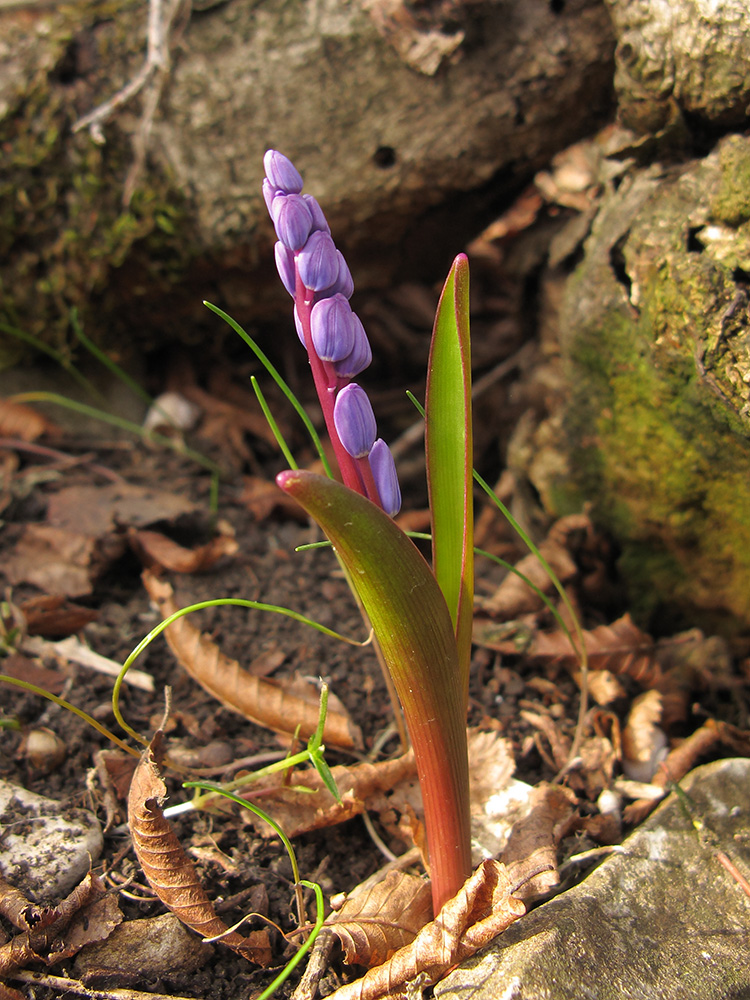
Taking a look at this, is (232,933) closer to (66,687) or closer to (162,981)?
(162,981)

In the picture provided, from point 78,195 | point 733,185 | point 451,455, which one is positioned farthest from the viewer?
point 78,195

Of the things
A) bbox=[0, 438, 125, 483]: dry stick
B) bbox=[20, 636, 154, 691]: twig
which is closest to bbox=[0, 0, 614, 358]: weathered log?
bbox=[0, 438, 125, 483]: dry stick

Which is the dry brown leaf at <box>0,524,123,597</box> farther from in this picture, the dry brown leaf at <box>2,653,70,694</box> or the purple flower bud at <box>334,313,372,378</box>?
the purple flower bud at <box>334,313,372,378</box>

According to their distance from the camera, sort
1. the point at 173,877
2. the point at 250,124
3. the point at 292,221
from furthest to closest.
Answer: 1. the point at 250,124
2. the point at 173,877
3. the point at 292,221

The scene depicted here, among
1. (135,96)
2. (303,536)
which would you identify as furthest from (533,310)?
(135,96)

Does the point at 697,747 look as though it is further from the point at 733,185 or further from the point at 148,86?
the point at 148,86

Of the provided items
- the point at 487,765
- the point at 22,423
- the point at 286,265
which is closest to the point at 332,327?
the point at 286,265

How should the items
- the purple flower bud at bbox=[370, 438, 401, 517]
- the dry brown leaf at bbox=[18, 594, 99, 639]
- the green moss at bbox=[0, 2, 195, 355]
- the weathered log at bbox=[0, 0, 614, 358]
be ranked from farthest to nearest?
the green moss at bbox=[0, 2, 195, 355] → the weathered log at bbox=[0, 0, 614, 358] → the dry brown leaf at bbox=[18, 594, 99, 639] → the purple flower bud at bbox=[370, 438, 401, 517]
